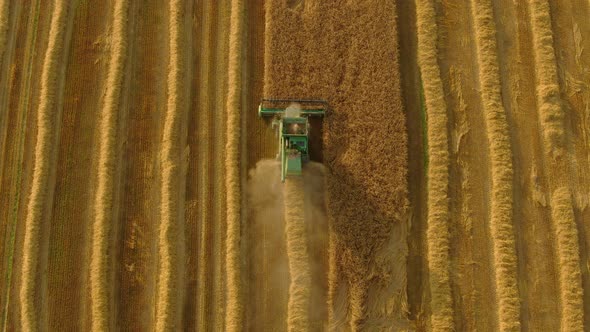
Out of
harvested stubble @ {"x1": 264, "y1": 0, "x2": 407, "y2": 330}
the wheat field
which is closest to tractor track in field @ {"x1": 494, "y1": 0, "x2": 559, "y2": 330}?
the wheat field

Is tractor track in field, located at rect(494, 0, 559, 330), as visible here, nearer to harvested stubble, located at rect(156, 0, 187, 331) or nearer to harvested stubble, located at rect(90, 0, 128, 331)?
harvested stubble, located at rect(156, 0, 187, 331)

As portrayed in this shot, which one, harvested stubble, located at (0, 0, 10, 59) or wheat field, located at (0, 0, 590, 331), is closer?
wheat field, located at (0, 0, 590, 331)

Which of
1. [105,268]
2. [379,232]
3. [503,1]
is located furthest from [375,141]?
[105,268]

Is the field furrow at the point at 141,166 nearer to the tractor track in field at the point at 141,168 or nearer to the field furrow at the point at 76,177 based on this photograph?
the tractor track in field at the point at 141,168

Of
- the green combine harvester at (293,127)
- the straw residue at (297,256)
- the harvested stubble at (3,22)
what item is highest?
the harvested stubble at (3,22)

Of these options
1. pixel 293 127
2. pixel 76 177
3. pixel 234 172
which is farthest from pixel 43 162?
pixel 293 127

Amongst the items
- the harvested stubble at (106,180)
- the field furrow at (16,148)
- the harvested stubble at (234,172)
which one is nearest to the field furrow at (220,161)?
the harvested stubble at (234,172)
